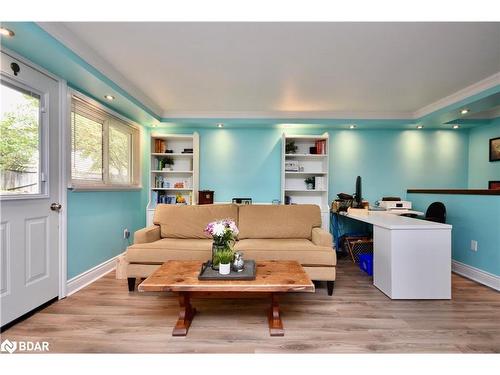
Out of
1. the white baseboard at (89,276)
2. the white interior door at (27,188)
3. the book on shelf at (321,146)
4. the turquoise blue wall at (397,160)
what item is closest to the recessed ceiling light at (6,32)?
the white interior door at (27,188)

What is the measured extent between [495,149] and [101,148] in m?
5.79

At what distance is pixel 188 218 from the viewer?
A: 9.96 ft

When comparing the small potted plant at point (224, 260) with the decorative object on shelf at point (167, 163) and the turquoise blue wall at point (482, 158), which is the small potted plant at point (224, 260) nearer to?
the decorative object on shelf at point (167, 163)

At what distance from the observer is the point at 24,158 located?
2.00m

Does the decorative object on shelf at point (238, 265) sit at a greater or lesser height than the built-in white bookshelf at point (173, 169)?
lesser

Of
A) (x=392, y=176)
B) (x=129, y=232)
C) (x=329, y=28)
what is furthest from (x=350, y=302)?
(x=129, y=232)

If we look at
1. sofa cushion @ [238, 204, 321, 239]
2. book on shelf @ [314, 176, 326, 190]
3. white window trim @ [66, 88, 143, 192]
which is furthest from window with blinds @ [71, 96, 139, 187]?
book on shelf @ [314, 176, 326, 190]

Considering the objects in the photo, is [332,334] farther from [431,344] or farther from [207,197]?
[207,197]

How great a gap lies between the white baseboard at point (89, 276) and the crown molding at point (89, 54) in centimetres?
215

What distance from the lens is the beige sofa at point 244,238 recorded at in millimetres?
2453

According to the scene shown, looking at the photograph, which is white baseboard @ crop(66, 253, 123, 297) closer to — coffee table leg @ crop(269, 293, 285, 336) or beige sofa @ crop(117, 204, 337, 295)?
beige sofa @ crop(117, 204, 337, 295)

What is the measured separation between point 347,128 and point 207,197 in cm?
267

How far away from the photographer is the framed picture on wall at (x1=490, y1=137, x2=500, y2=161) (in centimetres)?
366

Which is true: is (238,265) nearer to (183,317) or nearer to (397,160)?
(183,317)
